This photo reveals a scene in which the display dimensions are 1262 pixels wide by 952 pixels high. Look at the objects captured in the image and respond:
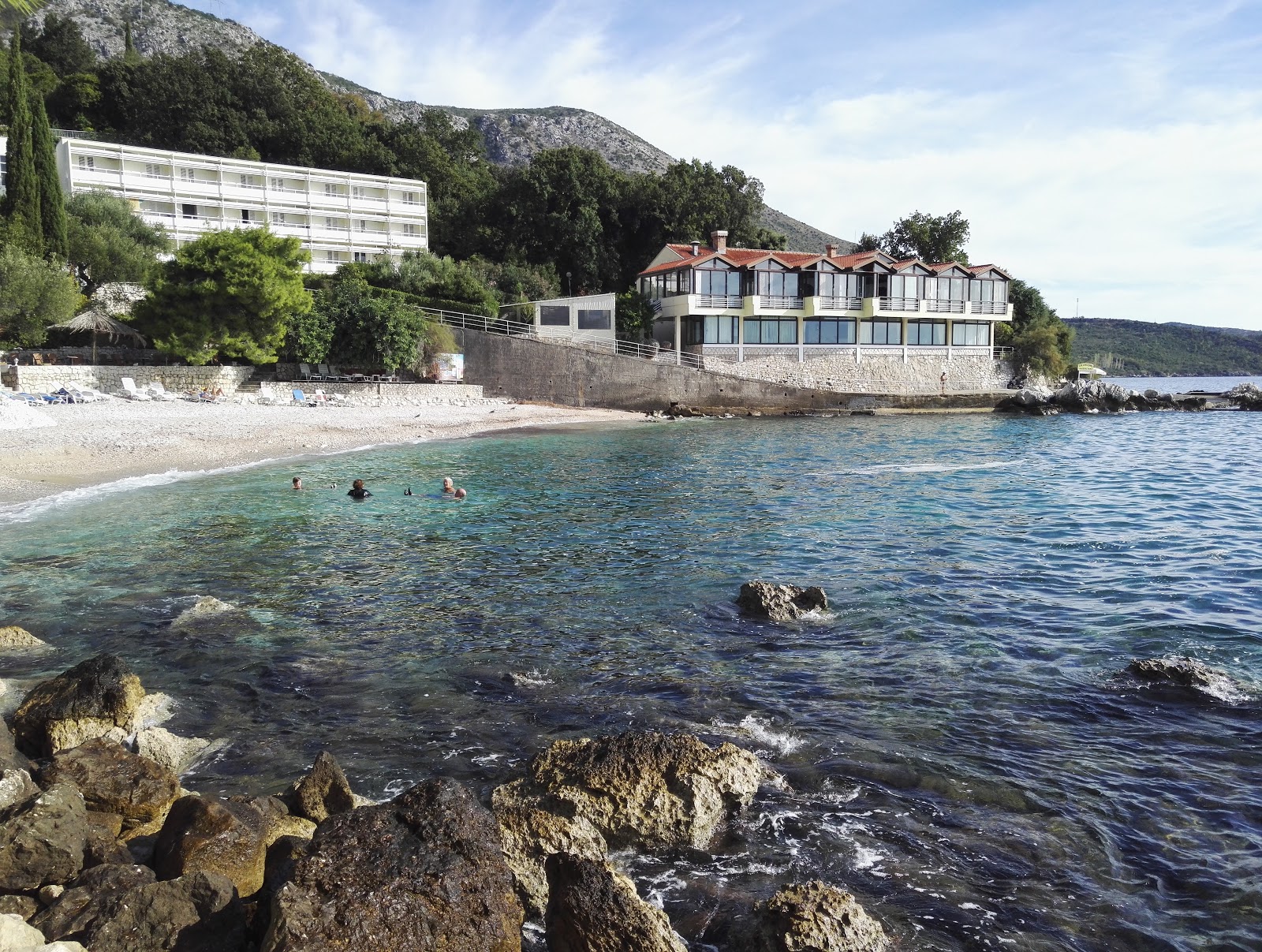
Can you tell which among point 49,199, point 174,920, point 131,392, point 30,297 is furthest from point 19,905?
point 49,199

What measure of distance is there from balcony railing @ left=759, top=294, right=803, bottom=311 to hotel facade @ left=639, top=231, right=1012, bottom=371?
56 millimetres

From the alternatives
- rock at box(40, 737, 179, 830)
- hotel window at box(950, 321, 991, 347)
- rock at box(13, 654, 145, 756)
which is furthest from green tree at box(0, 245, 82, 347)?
hotel window at box(950, 321, 991, 347)

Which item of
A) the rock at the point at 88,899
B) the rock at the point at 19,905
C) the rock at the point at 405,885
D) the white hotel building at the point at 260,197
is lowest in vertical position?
the rock at the point at 19,905

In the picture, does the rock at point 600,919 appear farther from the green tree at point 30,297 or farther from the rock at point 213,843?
the green tree at point 30,297

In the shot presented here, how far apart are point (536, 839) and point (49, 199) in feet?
173

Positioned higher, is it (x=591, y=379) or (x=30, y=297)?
(x=30, y=297)

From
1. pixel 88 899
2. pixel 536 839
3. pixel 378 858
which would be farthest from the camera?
pixel 536 839

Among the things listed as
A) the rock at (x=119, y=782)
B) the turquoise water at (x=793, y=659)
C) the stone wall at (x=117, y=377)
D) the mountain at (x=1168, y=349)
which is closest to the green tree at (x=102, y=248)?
the stone wall at (x=117, y=377)

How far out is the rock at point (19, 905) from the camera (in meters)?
5.09

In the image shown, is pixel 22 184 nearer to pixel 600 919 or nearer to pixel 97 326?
pixel 97 326

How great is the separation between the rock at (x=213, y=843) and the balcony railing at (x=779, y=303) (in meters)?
55.0

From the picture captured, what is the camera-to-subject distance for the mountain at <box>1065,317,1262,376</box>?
565ft

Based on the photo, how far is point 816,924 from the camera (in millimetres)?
5227

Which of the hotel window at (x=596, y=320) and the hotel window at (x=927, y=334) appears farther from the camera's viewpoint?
the hotel window at (x=927, y=334)
